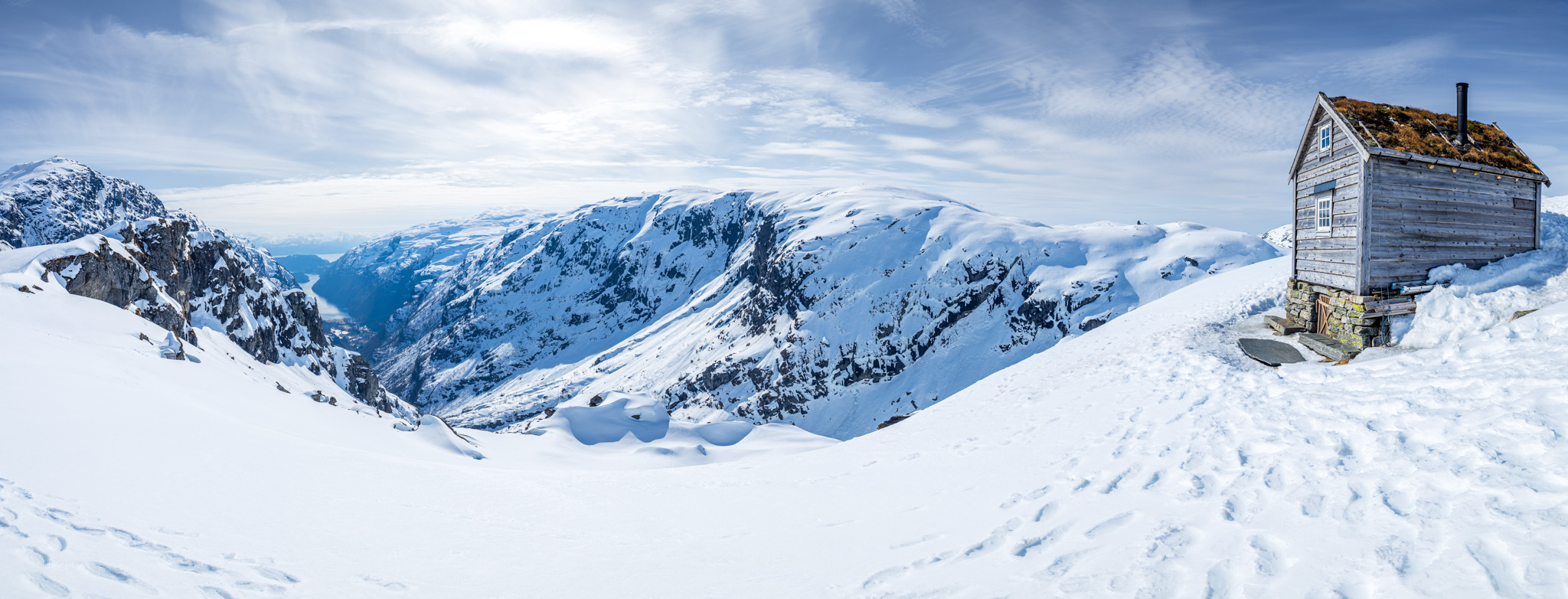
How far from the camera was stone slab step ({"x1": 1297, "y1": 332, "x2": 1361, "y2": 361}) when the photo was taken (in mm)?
12898

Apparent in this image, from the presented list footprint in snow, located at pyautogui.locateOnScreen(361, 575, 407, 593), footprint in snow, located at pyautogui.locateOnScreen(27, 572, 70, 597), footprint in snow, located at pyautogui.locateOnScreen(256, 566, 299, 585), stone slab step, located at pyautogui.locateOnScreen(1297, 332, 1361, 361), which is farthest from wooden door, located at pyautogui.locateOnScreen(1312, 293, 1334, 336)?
footprint in snow, located at pyautogui.locateOnScreen(27, 572, 70, 597)

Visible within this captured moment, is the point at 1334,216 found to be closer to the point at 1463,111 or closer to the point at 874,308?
the point at 1463,111

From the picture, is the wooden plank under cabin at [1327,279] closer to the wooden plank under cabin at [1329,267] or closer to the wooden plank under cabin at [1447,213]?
the wooden plank under cabin at [1329,267]

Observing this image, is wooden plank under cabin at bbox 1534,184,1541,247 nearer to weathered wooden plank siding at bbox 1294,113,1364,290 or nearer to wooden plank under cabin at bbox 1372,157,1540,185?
wooden plank under cabin at bbox 1372,157,1540,185

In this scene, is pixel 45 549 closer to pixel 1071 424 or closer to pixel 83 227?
pixel 1071 424

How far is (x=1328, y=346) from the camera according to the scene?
1373 centimetres

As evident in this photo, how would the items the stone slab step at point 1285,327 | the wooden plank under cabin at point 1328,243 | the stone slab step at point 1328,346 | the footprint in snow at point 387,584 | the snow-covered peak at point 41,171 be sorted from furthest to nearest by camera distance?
the snow-covered peak at point 41,171 < the stone slab step at point 1285,327 < the wooden plank under cabin at point 1328,243 < the stone slab step at point 1328,346 < the footprint in snow at point 387,584

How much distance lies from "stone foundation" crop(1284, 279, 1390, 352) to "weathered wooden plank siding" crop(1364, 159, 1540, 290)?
0.67 m

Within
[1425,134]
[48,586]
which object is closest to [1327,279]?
[1425,134]

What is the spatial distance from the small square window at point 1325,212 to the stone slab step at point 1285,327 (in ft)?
8.83

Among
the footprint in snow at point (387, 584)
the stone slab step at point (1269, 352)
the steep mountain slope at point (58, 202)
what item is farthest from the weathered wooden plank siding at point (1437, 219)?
the steep mountain slope at point (58, 202)

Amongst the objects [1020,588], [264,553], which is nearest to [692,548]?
[1020,588]

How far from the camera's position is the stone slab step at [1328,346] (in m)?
12.9

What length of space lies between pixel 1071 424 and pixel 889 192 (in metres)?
143
